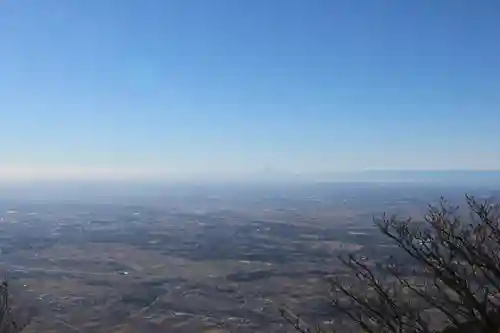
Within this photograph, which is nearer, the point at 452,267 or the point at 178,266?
the point at 452,267

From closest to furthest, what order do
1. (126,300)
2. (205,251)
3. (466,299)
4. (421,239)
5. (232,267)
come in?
(466,299), (421,239), (126,300), (232,267), (205,251)

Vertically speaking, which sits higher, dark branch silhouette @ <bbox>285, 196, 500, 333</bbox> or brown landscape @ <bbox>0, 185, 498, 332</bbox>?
dark branch silhouette @ <bbox>285, 196, 500, 333</bbox>

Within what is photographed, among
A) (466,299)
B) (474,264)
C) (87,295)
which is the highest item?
(474,264)

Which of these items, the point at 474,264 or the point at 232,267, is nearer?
the point at 474,264

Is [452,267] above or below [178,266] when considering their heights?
above

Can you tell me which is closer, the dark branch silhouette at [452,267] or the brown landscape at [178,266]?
the dark branch silhouette at [452,267]

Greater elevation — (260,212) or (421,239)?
(421,239)

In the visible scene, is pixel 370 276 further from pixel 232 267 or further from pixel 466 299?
pixel 232 267

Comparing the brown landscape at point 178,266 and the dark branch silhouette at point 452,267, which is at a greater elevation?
the dark branch silhouette at point 452,267

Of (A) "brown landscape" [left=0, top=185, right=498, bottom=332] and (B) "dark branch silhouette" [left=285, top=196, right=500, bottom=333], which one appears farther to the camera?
(A) "brown landscape" [left=0, top=185, right=498, bottom=332]

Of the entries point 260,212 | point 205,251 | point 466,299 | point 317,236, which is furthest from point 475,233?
point 260,212

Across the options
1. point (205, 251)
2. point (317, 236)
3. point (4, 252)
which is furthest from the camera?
point (317, 236)
